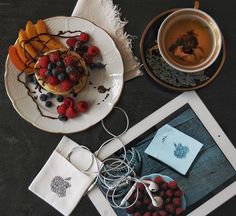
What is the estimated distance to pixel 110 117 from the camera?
90 centimetres

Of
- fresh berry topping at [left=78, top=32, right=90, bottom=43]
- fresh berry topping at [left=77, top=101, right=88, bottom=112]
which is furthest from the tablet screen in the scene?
fresh berry topping at [left=78, top=32, right=90, bottom=43]

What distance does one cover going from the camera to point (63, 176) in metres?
0.89

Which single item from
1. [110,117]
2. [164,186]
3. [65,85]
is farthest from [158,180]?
[65,85]

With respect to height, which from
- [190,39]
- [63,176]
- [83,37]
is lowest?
[63,176]

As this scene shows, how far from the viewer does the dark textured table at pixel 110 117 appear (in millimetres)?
889

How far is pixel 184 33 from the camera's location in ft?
2.84

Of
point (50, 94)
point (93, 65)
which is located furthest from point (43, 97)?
point (93, 65)

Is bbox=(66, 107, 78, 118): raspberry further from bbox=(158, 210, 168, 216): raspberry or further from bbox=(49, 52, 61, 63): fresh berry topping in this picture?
bbox=(158, 210, 168, 216): raspberry

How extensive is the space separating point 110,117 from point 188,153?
0.55 ft

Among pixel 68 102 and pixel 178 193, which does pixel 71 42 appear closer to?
pixel 68 102

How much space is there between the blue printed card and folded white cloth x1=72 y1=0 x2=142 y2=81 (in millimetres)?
164

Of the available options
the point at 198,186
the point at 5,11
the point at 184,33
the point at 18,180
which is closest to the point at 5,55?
the point at 5,11

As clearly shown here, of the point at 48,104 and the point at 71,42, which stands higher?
the point at 71,42

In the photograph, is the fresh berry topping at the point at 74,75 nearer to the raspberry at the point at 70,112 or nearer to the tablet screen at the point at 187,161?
the raspberry at the point at 70,112
